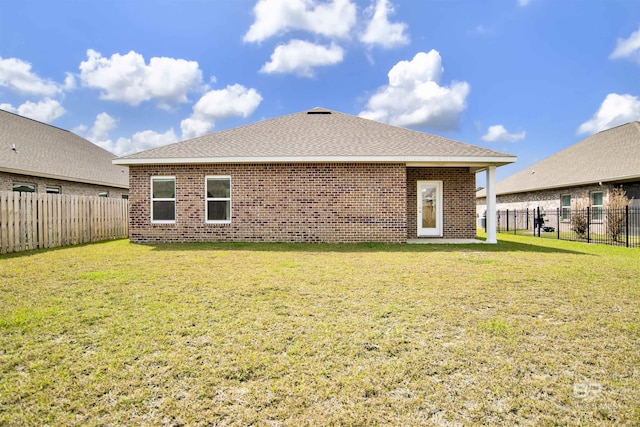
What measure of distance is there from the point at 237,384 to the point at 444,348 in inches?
76.8

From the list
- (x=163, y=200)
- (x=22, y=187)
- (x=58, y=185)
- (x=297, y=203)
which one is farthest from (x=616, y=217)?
(x=22, y=187)

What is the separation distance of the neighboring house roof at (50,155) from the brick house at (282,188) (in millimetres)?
6248

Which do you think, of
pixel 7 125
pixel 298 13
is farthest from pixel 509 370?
pixel 7 125

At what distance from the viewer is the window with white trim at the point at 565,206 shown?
18906 mm

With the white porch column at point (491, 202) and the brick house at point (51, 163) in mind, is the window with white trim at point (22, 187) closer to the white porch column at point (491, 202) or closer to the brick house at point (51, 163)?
the brick house at point (51, 163)

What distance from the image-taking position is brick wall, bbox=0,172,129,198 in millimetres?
14019

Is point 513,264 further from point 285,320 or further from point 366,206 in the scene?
point 285,320

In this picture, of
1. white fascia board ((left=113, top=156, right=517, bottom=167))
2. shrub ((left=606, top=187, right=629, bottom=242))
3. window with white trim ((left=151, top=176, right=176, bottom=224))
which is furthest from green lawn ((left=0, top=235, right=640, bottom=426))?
shrub ((left=606, top=187, right=629, bottom=242))

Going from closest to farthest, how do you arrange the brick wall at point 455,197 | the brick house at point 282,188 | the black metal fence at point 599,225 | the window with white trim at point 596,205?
the brick house at point 282,188
the brick wall at point 455,197
the black metal fence at point 599,225
the window with white trim at point 596,205

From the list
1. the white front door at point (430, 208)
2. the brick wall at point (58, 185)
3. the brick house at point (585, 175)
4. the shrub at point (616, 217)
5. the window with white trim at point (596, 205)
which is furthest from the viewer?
the window with white trim at point (596, 205)

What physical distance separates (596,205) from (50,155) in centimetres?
2784

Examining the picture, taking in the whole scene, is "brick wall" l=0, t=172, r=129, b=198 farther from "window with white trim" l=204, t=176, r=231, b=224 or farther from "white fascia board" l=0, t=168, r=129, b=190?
"window with white trim" l=204, t=176, r=231, b=224

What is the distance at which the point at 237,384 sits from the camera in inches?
104

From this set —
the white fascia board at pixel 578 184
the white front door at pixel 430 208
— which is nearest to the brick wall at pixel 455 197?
the white front door at pixel 430 208
